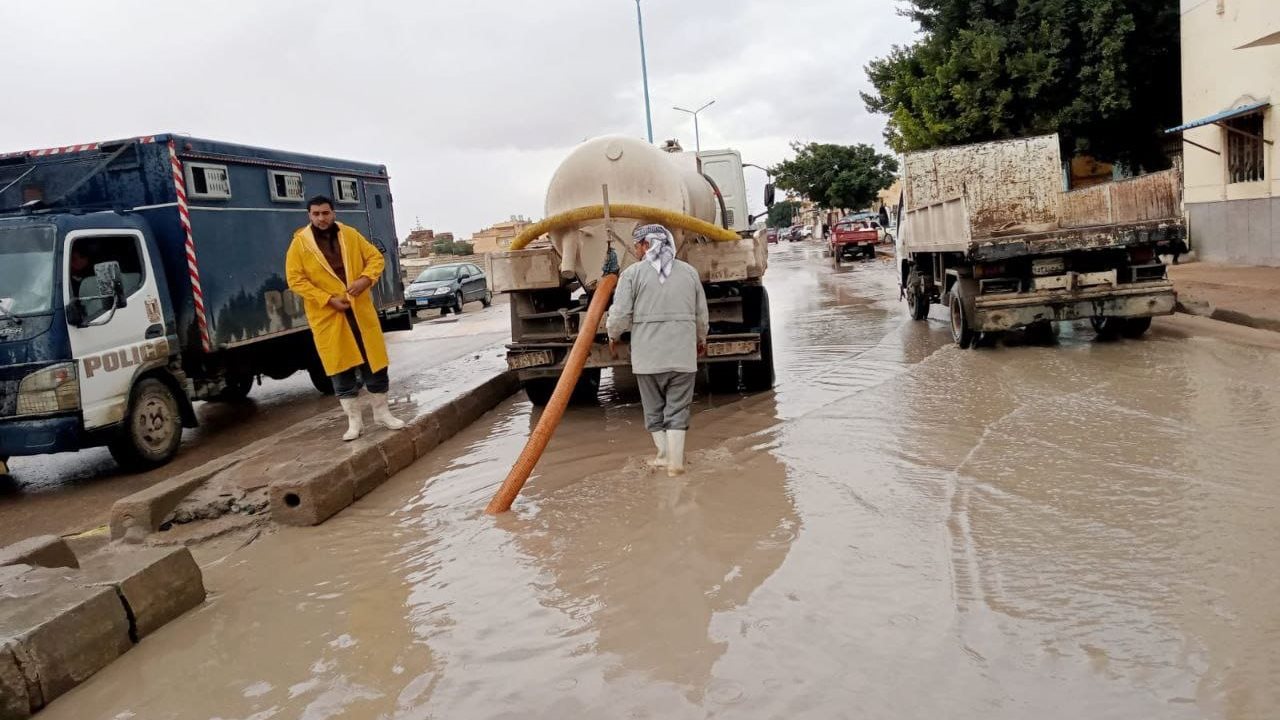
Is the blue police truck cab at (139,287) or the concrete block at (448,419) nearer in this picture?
the blue police truck cab at (139,287)

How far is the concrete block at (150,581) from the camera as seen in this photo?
12.8ft

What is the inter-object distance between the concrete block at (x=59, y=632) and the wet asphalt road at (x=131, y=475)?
8.82 ft

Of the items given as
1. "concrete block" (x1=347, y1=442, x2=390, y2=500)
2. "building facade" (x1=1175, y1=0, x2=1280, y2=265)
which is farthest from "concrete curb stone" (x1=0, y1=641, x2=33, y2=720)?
"building facade" (x1=1175, y1=0, x2=1280, y2=265)

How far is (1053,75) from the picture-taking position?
68.5ft

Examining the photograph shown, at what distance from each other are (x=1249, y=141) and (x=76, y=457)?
A: 18.9 m

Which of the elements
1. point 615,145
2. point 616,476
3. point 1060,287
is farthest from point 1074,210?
point 616,476

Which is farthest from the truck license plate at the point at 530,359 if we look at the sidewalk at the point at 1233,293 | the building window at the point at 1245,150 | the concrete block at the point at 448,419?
the building window at the point at 1245,150

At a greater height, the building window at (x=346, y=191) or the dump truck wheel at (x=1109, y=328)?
the building window at (x=346, y=191)

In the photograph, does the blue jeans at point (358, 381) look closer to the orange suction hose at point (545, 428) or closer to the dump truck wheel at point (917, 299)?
the orange suction hose at point (545, 428)

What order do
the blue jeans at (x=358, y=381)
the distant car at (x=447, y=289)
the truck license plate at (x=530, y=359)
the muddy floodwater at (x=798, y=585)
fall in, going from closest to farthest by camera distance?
the muddy floodwater at (x=798, y=585) → the blue jeans at (x=358, y=381) → the truck license plate at (x=530, y=359) → the distant car at (x=447, y=289)

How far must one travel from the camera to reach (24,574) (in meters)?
4.08

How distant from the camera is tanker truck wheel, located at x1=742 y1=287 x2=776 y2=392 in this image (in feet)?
27.8

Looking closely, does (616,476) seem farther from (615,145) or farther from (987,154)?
(987,154)

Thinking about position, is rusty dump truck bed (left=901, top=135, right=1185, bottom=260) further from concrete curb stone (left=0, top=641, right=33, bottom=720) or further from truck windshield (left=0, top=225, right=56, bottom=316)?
concrete curb stone (left=0, top=641, right=33, bottom=720)
